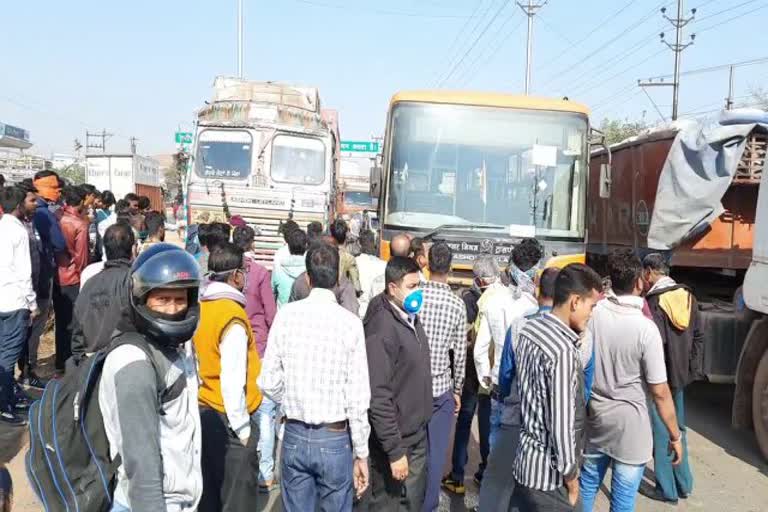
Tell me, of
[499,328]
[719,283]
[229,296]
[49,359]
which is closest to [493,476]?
[499,328]

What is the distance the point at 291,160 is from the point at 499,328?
7.90 m

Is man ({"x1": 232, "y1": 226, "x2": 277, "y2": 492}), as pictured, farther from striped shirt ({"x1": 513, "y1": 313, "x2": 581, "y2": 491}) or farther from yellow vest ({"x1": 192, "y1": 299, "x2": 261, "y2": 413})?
striped shirt ({"x1": 513, "y1": 313, "x2": 581, "y2": 491})

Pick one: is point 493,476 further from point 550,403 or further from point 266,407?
point 266,407

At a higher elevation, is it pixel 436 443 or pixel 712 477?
pixel 436 443

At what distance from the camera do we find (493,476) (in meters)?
3.55

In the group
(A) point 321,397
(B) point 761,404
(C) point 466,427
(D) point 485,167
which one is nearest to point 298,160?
(D) point 485,167

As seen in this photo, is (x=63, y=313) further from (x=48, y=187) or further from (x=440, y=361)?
(x=440, y=361)

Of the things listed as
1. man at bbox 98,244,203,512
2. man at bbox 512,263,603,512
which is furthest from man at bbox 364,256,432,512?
man at bbox 98,244,203,512

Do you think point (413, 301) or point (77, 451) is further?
point (413, 301)

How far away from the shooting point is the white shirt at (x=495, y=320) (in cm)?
410

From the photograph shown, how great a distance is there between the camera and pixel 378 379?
3.15 metres

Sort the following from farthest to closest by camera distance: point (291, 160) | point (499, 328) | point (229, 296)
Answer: point (291, 160) → point (499, 328) → point (229, 296)

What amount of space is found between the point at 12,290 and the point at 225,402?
10.3 feet

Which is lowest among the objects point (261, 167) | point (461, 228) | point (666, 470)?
point (666, 470)
